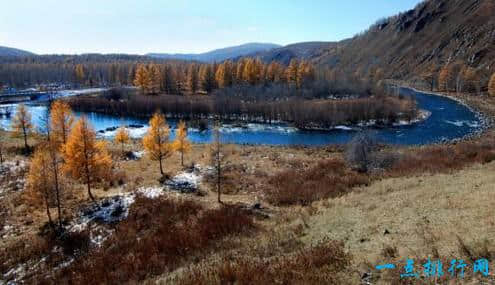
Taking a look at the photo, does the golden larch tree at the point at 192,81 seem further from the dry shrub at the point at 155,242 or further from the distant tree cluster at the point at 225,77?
the dry shrub at the point at 155,242

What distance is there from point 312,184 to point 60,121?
108 ft

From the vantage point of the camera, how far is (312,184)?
28.9m

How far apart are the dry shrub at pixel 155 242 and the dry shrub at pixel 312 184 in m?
5.27

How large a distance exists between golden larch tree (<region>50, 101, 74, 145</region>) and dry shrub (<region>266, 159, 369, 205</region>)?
27.6 meters

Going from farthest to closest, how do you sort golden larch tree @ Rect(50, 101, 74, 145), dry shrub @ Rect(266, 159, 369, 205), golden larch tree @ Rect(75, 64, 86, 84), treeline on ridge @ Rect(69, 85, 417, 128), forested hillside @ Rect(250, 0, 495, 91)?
1. golden larch tree @ Rect(75, 64, 86, 84)
2. forested hillside @ Rect(250, 0, 495, 91)
3. treeline on ridge @ Rect(69, 85, 417, 128)
4. golden larch tree @ Rect(50, 101, 74, 145)
5. dry shrub @ Rect(266, 159, 369, 205)

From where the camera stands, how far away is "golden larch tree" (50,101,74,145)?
39.1m

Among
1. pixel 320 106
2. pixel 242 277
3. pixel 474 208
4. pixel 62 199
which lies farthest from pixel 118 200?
pixel 320 106

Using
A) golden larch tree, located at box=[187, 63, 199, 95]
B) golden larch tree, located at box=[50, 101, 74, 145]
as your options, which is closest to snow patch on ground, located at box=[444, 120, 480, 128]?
golden larch tree, located at box=[50, 101, 74, 145]

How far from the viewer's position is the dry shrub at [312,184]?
25.1 meters

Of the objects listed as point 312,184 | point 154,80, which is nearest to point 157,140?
point 312,184

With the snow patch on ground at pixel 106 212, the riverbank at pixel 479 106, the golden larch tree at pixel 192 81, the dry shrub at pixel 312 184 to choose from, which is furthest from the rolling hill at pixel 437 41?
the snow patch on ground at pixel 106 212

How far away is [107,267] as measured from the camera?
1524cm

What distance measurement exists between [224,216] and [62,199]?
17.1 m

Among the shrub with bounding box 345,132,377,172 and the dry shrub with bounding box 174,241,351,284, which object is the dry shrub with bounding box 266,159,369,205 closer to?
the shrub with bounding box 345,132,377,172
